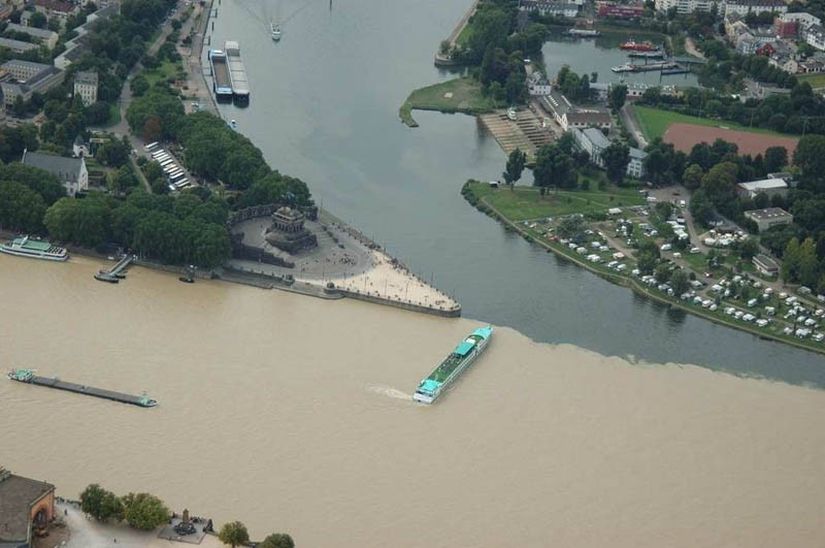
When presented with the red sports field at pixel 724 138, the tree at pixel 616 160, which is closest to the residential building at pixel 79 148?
the tree at pixel 616 160

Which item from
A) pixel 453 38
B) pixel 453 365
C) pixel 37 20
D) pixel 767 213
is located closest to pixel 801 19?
pixel 453 38

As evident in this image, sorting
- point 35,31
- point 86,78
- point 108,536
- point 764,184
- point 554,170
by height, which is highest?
point 86,78

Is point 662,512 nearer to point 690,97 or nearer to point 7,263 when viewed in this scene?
point 7,263

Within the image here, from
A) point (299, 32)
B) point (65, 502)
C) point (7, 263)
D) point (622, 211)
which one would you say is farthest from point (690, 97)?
point (65, 502)

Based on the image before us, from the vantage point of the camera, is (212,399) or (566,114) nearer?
(212,399)

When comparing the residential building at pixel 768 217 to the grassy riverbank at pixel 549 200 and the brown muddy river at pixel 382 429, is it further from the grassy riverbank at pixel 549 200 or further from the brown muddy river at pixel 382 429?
the brown muddy river at pixel 382 429

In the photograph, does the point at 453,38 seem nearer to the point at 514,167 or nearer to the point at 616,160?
the point at 616,160

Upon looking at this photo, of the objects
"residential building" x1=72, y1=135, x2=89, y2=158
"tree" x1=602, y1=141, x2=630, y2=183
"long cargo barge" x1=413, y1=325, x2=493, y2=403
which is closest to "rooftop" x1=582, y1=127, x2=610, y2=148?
"tree" x1=602, y1=141, x2=630, y2=183
